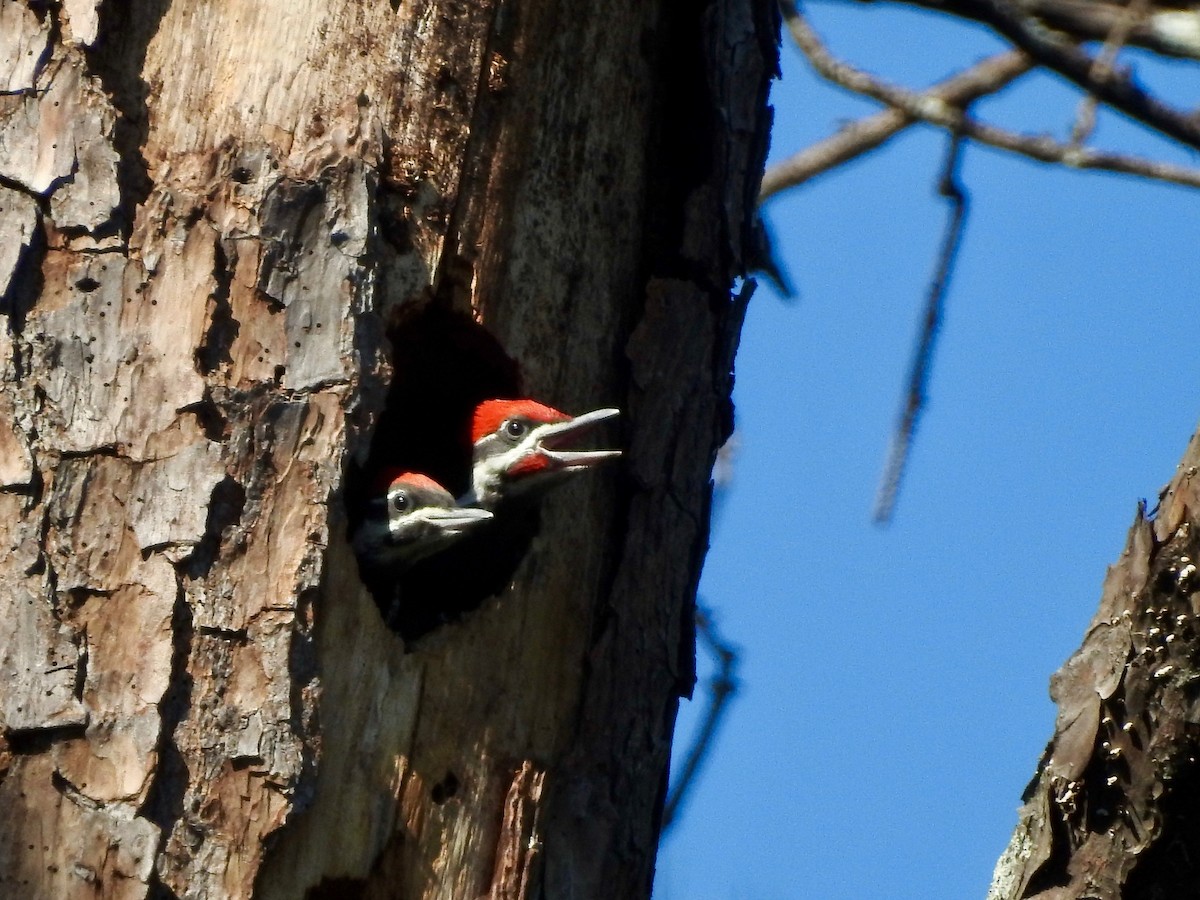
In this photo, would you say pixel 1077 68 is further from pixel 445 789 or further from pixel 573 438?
pixel 445 789

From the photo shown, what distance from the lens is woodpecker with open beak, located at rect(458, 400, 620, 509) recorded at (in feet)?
12.2

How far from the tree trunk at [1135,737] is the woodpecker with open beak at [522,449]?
3.84 ft

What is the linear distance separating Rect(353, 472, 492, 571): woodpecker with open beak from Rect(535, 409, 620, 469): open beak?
431 mm

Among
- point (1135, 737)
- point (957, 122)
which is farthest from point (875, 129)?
point (1135, 737)

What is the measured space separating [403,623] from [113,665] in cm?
79

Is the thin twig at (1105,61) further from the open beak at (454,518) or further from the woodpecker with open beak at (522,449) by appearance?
the open beak at (454,518)

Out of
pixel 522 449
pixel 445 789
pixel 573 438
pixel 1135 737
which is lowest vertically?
pixel 445 789

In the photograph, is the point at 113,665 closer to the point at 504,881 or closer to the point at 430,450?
the point at 504,881

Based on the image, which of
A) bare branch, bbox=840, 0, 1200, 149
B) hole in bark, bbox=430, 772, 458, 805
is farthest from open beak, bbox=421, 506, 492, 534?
bare branch, bbox=840, 0, 1200, 149

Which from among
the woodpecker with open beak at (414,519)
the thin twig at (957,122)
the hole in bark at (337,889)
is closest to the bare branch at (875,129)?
the thin twig at (957,122)

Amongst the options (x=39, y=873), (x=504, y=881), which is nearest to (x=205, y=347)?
(x=39, y=873)

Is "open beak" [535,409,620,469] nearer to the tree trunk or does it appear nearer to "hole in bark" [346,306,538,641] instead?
"hole in bark" [346,306,538,641]

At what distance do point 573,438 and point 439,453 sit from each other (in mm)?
1349

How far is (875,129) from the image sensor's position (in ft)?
18.2
